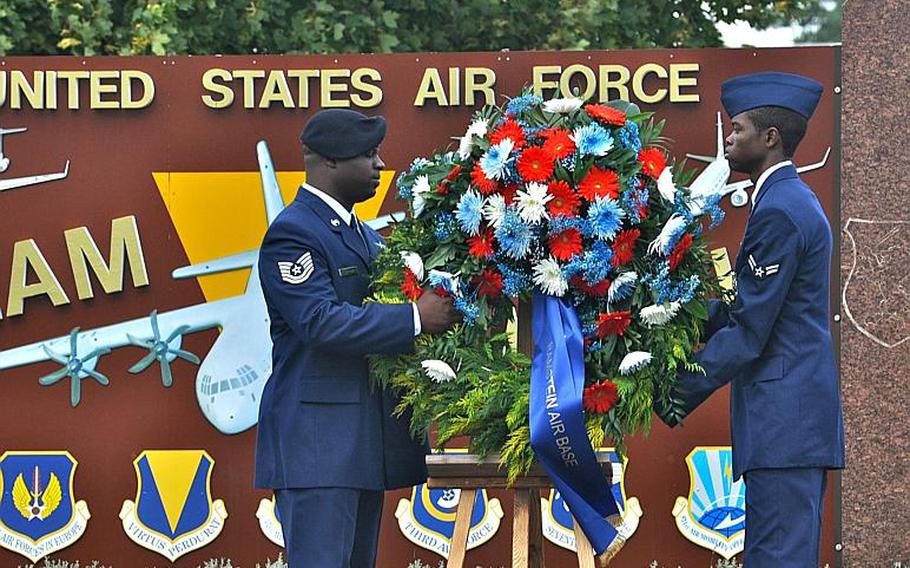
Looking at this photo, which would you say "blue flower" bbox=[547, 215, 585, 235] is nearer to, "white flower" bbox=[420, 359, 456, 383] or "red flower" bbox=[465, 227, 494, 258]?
"red flower" bbox=[465, 227, 494, 258]

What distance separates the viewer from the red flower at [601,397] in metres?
4.45

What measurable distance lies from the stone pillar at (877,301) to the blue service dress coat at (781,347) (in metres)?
1.61

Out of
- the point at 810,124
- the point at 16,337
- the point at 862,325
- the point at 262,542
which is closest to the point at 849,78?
the point at 810,124

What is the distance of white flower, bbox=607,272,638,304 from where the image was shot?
4465mm

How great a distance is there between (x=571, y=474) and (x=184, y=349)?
2604 mm

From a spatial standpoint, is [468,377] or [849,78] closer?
[468,377]

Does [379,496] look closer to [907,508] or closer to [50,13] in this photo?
[907,508]

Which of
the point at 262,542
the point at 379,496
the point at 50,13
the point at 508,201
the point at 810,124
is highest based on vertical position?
the point at 50,13

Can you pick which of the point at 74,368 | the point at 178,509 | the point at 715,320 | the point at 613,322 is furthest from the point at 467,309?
the point at 74,368

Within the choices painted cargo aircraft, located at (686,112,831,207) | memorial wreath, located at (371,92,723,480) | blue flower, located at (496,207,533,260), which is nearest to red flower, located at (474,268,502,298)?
memorial wreath, located at (371,92,723,480)

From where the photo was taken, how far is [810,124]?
645 centimetres

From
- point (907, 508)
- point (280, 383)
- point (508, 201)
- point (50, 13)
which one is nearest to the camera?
point (508, 201)

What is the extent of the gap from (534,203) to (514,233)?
0.11m

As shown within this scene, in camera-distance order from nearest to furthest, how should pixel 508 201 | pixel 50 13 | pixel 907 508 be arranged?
1. pixel 508 201
2. pixel 907 508
3. pixel 50 13
